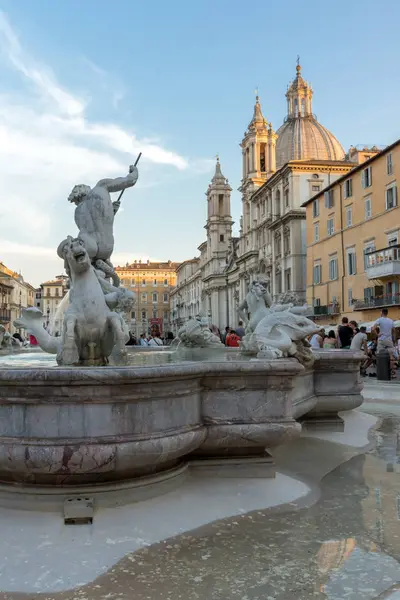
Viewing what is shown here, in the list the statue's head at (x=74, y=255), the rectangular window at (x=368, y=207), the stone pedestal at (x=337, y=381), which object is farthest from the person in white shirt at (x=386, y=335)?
the rectangular window at (x=368, y=207)

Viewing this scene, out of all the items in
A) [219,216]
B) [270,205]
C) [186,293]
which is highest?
[219,216]

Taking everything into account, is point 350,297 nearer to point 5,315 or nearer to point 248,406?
point 248,406

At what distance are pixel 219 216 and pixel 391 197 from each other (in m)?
55.0

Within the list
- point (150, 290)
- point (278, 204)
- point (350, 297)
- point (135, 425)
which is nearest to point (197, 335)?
point (135, 425)

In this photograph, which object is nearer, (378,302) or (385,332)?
(385,332)

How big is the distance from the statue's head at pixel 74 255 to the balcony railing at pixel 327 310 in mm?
34697

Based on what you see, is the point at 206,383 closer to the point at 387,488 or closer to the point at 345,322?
the point at 387,488

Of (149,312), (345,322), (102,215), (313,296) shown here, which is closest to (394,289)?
(313,296)

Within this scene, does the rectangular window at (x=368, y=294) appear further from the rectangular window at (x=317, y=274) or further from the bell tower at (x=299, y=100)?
the bell tower at (x=299, y=100)

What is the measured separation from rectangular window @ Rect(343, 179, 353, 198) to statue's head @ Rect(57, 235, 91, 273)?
34.1 meters

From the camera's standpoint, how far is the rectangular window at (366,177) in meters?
33.4

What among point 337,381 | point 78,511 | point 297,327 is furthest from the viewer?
point 337,381

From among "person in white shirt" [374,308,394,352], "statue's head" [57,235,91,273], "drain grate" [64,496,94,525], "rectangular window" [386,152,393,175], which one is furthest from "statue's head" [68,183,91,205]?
"rectangular window" [386,152,393,175]

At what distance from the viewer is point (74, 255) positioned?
13.3ft
